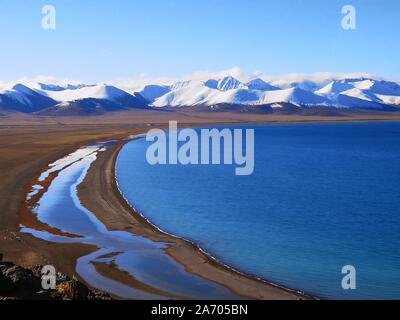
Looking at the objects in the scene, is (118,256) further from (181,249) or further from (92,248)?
(181,249)

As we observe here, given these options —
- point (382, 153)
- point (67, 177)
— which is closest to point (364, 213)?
point (67, 177)

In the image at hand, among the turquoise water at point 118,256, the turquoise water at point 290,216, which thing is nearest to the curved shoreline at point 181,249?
the turquoise water at point 118,256

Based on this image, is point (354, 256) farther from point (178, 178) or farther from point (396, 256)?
point (178, 178)

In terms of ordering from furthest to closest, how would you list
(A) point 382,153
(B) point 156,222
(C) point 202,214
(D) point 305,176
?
(A) point 382,153 < (D) point 305,176 < (C) point 202,214 < (B) point 156,222

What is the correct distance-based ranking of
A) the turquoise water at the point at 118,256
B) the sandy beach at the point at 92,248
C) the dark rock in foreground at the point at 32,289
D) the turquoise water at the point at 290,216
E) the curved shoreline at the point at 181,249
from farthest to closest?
the turquoise water at the point at 290,216 < the sandy beach at the point at 92,248 < the curved shoreline at the point at 181,249 < the turquoise water at the point at 118,256 < the dark rock in foreground at the point at 32,289

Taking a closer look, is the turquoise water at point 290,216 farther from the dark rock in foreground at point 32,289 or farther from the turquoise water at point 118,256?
the dark rock in foreground at point 32,289
